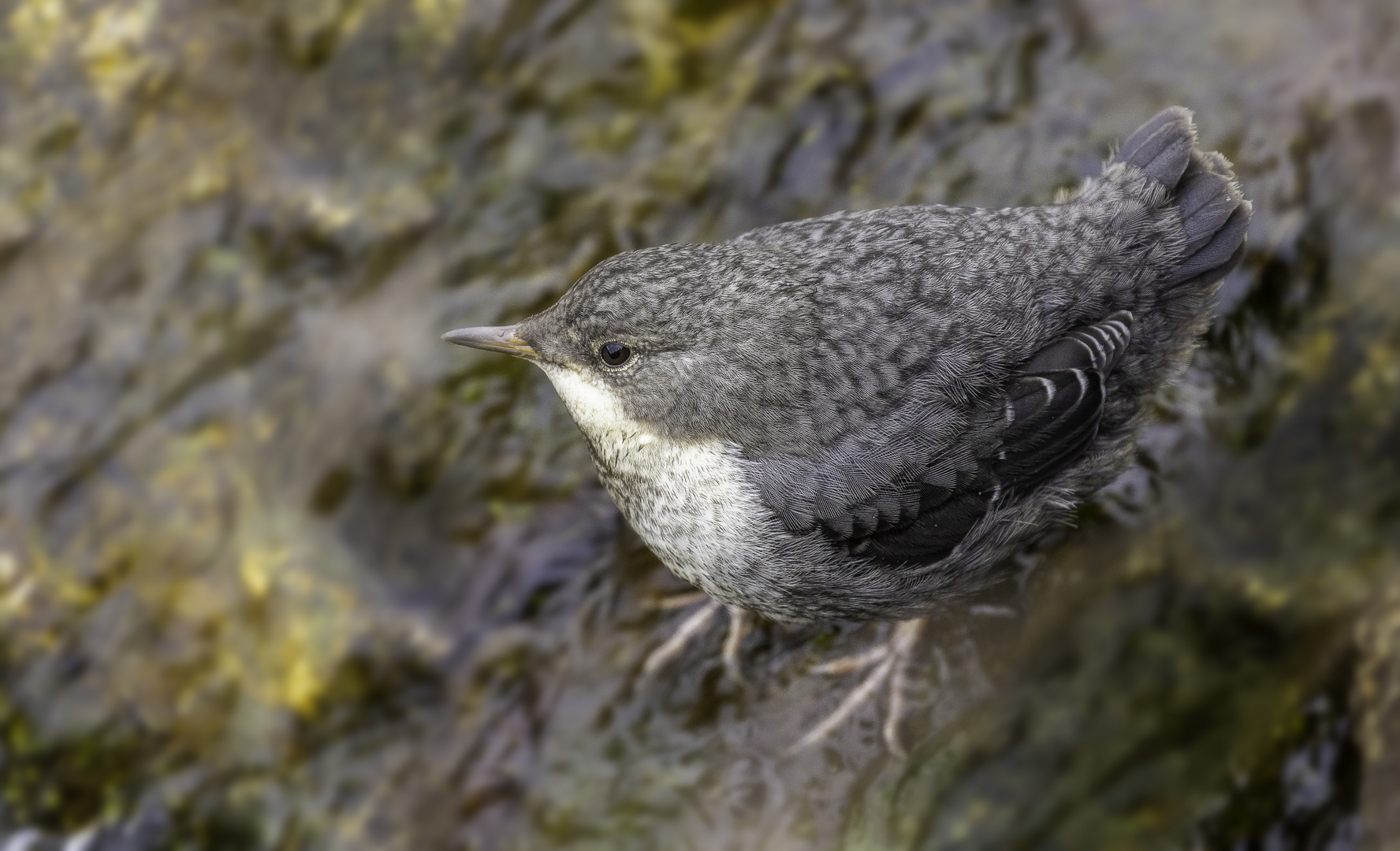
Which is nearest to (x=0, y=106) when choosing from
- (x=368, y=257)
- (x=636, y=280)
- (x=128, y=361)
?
(x=128, y=361)

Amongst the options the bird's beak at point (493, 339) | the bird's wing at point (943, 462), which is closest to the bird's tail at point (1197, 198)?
the bird's wing at point (943, 462)

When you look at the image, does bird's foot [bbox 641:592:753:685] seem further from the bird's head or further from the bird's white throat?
the bird's head

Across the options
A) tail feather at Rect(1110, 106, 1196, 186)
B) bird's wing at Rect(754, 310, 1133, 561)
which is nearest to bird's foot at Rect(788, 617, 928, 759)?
Answer: bird's wing at Rect(754, 310, 1133, 561)

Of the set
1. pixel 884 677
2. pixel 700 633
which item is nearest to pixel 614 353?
pixel 700 633

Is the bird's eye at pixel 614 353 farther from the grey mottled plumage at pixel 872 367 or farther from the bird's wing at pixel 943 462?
the bird's wing at pixel 943 462

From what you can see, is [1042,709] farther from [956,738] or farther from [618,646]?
[618,646]
